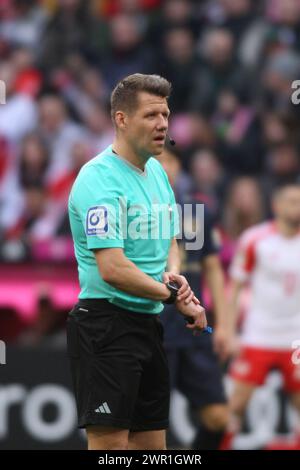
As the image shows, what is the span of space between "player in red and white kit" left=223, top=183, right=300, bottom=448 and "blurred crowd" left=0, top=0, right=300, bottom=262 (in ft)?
3.54

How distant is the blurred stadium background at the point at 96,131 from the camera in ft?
30.8

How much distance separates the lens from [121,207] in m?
5.60

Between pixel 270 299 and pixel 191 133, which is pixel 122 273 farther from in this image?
pixel 191 133

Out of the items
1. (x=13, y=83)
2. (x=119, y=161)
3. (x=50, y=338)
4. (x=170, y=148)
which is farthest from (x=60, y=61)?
(x=119, y=161)

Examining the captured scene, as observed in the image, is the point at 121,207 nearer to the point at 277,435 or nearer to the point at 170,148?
the point at 170,148

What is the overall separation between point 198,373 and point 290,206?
76.9 inches

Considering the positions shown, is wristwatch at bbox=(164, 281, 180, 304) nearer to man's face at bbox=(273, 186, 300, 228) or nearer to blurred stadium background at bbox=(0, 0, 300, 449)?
blurred stadium background at bbox=(0, 0, 300, 449)

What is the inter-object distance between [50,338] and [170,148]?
239cm

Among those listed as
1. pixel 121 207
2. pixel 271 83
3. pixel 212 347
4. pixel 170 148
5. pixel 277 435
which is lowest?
pixel 277 435

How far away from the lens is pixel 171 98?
12406 millimetres

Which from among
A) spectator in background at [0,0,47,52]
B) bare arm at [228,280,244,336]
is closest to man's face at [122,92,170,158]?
bare arm at [228,280,244,336]

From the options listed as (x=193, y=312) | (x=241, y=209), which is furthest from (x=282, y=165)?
(x=193, y=312)

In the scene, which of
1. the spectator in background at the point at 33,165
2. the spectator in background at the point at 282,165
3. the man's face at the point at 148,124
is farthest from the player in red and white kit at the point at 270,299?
the man's face at the point at 148,124

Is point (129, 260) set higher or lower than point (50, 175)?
lower
